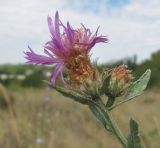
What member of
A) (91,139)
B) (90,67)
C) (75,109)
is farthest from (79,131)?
(90,67)

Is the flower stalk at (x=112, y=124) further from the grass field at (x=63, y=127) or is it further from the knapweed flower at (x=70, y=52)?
the grass field at (x=63, y=127)

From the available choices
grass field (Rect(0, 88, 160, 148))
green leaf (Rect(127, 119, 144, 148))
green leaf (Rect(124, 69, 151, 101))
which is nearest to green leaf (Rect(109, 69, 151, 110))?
green leaf (Rect(124, 69, 151, 101))

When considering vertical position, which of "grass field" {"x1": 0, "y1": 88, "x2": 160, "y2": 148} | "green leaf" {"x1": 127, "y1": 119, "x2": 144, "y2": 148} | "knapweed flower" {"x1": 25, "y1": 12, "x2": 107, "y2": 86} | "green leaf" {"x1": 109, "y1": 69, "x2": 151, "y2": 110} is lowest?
"grass field" {"x1": 0, "y1": 88, "x2": 160, "y2": 148}

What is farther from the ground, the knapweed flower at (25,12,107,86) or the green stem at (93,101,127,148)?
the knapweed flower at (25,12,107,86)

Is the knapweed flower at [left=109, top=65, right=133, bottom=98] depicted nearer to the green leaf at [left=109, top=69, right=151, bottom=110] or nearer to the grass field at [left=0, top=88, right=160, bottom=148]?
the green leaf at [left=109, top=69, right=151, bottom=110]

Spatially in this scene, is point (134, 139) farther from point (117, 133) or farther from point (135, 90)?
point (135, 90)

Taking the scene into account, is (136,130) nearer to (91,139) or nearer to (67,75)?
(67,75)
